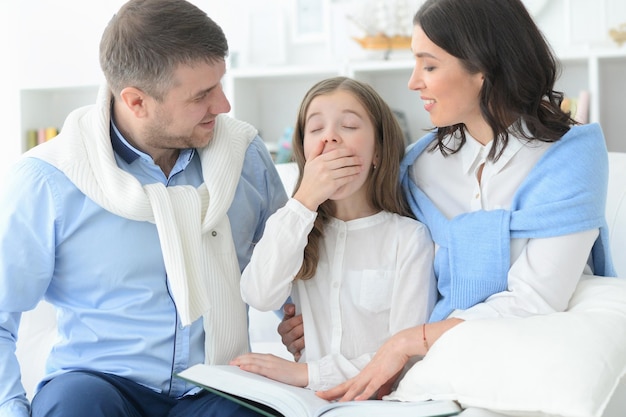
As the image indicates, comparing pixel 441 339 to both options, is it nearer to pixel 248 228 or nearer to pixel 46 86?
pixel 248 228

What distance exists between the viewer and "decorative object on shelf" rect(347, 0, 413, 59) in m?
3.31

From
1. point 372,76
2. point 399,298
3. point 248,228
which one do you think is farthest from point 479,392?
point 372,76

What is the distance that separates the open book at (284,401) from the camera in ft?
4.15

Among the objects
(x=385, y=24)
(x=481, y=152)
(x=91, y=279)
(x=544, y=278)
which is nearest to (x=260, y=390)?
(x=91, y=279)

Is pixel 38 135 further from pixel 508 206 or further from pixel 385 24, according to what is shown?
pixel 508 206

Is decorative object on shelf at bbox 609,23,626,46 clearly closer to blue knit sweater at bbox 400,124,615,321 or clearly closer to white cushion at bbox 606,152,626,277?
white cushion at bbox 606,152,626,277

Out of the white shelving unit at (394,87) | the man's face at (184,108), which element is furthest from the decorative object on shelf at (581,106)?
the man's face at (184,108)

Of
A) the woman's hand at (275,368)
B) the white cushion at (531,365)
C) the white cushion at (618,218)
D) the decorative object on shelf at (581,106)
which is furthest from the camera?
the decorative object on shelf at (581,106)

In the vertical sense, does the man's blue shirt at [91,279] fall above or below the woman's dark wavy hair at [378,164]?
below

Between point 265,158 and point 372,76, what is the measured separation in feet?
6.05

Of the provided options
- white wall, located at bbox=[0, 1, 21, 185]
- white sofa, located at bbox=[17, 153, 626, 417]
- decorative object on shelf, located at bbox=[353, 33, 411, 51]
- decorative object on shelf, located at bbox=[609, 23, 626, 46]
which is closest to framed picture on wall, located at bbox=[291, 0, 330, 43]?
decorative object on shelf, located at bbox=[353, 33, 411, 51]

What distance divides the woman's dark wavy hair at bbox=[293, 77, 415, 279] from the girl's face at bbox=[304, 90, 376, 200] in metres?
0.02

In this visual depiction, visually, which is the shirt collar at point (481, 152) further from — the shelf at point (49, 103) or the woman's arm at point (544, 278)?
the shelf at point (49, 103)

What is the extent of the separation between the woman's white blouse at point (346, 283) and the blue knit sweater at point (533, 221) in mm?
68
